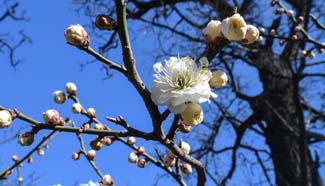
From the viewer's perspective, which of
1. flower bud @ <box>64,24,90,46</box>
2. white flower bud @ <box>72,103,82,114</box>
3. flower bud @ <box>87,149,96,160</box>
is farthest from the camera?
flower bud @ <box>87,149,96,160</box>

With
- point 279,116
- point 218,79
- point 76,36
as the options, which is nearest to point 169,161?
point 218,79

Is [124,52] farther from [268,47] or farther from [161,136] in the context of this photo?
[268,47]

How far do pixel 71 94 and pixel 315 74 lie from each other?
3.29 metres

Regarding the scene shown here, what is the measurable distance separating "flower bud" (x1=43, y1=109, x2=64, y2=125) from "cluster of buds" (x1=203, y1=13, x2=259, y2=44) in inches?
12.3

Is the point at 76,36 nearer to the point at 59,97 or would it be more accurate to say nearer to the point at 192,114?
the point at 192,114

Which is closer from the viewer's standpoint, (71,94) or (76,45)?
(76,45)

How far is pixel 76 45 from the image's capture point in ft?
2.81

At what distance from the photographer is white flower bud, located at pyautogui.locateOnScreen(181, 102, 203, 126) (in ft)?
2.82

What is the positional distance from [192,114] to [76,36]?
0.80ft

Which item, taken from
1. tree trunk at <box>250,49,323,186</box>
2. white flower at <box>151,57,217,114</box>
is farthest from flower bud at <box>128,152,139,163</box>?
tree trunk at <box>250,49,323,186</box>

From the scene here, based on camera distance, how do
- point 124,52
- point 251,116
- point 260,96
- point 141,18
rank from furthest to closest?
point 141,18 < point 251,116 < point 260,96 < point 124,52

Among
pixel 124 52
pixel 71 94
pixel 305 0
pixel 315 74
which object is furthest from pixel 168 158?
pixel 305 0

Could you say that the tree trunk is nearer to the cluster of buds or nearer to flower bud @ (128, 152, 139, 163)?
flower bud @ (128, 152, 139, 163)

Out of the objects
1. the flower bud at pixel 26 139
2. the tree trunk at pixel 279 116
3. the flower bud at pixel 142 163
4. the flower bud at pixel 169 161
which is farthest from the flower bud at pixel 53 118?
the tree trunk at pixel 279 116
